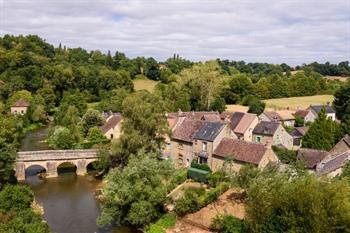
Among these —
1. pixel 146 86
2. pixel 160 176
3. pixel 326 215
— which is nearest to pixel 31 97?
pixel 146 86

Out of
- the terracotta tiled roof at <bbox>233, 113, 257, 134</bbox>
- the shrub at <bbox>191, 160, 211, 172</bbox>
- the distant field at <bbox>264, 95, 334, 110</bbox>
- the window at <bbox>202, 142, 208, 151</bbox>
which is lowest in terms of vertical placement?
the shrub at <bbox>191, 160, 211, 172</bbox>

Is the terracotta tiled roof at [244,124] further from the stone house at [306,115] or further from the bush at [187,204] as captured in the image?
the bush at [187,204]

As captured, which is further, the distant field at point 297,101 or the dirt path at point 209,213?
the distant field at point 297,101

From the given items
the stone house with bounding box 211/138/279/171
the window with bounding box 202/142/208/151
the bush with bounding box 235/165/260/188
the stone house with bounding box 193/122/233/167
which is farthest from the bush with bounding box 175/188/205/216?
the window with bounding box 202/142/208/151

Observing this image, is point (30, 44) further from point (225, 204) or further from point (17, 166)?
point (225, 204)

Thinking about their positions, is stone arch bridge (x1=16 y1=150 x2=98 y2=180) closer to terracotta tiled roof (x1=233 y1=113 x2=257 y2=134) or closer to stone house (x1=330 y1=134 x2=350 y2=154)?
terracotta tiled roof (x1=233 y1=113 x2=257 y2=134)

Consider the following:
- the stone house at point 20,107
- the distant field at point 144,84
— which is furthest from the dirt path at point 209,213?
the distant field at point 144,84
